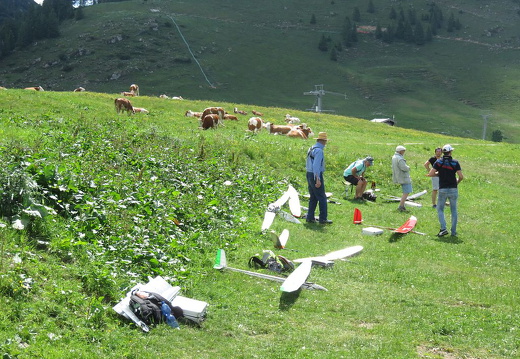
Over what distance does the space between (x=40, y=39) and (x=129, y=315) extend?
6731 inches

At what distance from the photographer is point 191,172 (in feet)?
58.3

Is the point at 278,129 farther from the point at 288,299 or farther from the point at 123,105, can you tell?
the point at 288,299

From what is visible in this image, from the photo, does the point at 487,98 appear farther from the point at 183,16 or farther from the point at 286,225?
the point at 286,225

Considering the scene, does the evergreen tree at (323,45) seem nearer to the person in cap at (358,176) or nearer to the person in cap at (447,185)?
the person in cap at (358,176)

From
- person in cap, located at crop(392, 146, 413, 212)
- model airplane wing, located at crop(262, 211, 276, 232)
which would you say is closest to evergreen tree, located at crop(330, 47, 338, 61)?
person in cap, located at crop(392, 146, 413, 212)

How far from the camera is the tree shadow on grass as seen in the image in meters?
9.96

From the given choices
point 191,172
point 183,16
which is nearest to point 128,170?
point 191,172

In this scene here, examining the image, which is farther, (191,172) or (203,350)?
(191,172)

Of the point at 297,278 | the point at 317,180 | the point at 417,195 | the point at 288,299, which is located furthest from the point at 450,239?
the point at 288,299

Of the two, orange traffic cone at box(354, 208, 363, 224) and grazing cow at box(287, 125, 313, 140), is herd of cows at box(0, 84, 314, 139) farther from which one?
orange traffic cone at box(354, 208, 363, 224)

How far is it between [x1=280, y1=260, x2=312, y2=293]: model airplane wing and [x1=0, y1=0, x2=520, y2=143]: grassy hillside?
12337cm

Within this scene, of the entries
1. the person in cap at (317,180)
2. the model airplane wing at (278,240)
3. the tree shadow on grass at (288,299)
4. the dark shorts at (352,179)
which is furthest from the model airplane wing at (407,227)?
the tree shadow on grass at (288,299)

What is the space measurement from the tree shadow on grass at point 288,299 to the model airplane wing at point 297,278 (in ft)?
0.47

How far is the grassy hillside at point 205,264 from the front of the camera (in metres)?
8.10
